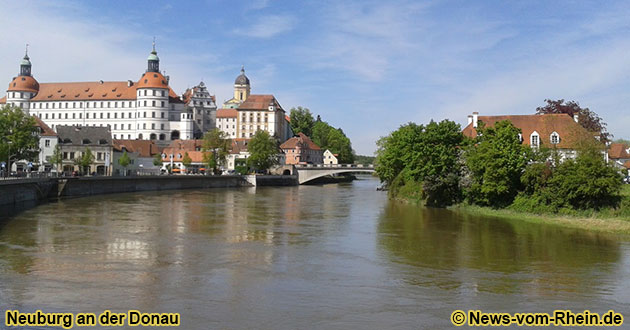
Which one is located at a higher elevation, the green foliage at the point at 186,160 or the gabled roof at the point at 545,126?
the gabled roof at the point at 545,126

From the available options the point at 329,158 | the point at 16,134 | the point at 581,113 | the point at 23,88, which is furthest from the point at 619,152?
the point at 23,88

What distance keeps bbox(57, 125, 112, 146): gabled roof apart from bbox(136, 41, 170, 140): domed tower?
44.2 metres

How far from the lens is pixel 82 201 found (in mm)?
46906

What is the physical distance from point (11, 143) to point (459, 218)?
42468 mm

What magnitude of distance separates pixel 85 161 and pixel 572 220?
193ft

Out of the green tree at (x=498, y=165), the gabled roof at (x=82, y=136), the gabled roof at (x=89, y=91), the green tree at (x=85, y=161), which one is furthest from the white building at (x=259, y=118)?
the green tree at (x=498, y=165)

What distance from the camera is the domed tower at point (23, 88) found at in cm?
13275

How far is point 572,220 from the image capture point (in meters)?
33.7

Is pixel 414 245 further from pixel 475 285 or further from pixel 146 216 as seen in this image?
pixel 146 216

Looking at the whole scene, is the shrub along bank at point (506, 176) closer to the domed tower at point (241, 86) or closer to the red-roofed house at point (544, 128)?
the red-roofed house at point (544, 128)

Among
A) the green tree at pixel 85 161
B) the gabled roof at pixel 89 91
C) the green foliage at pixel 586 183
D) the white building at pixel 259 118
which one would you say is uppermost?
the gabled roof at pixel 89 91

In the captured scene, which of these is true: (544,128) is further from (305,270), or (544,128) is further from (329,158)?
(329,158)

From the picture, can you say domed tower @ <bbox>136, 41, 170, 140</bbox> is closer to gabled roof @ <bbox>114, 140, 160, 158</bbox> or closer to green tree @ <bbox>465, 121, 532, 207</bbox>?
gabled roof @ <bbox>114, 140, 160, 158</bbox>

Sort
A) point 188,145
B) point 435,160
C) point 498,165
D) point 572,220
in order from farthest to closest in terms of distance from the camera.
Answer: point 188,145 → point 435,160 → point 498,165 → point 572,220
